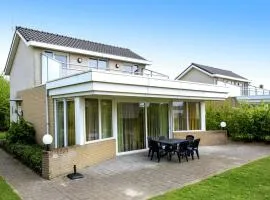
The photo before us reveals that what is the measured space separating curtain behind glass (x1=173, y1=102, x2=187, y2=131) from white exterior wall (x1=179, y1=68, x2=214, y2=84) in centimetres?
1820

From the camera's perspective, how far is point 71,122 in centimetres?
1374

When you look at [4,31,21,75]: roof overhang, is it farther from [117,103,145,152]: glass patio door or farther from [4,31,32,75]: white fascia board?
[117,103,145,152]: glass patio door

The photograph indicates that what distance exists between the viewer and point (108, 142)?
1409cm

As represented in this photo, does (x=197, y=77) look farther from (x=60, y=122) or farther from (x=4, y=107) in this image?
(x=60, y=122)

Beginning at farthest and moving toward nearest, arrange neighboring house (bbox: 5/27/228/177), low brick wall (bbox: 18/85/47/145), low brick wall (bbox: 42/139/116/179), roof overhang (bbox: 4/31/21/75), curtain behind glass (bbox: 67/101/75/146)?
1. roof overhang (bbox: 4/31/21/75)
2. low brick wall (bbox: 18/85/47/145)
3. curtain behind glass (bbox: 67/101/75/146)
4. neighboring house (bbox: 5/27/228/177)
5. low brick wall (bbox: 42/139/116/179)

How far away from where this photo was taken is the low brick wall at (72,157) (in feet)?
36.0

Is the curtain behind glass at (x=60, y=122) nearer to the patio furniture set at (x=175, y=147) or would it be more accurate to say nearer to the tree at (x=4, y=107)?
the patio furniture set at (x=175, y=147)

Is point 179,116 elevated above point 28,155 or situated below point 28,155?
above

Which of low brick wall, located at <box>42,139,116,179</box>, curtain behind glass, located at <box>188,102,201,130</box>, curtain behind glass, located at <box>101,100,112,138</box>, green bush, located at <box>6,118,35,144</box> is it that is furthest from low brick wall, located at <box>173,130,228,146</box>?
green bush, located at <box>6,118,35,144</box>

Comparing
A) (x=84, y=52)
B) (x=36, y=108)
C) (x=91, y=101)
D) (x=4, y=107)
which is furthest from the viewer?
(x=4, y=107)

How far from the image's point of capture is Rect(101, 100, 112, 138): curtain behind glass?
14184mm

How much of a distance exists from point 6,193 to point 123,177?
409 cm

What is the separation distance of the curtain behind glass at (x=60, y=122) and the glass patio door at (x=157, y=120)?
4.98 m

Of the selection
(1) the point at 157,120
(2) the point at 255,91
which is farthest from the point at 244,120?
(2) the point at 255,91
